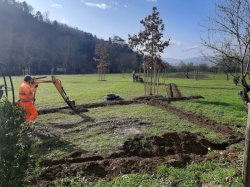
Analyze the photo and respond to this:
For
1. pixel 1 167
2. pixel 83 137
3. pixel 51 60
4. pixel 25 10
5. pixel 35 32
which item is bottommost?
pixel 83 137

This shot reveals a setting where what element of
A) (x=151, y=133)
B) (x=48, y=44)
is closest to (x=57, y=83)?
(x=151, y=133)

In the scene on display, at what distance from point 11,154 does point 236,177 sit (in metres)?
3.75

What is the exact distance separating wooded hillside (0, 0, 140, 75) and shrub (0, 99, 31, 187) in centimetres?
8987

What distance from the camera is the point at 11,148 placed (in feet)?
10.3

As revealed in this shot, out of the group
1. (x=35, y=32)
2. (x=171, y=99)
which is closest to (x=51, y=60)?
(x=35, y=32)

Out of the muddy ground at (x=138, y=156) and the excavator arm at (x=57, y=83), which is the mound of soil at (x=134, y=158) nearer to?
the muddy ground at (x=138, y=156)

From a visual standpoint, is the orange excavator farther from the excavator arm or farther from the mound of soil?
the mound of soil

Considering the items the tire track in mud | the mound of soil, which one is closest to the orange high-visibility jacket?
the mound of soil

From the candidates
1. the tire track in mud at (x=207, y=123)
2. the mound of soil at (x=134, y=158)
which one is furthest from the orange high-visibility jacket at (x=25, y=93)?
the tire track in mud at (x=207, y=123)

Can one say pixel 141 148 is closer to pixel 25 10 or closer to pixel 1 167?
pixel 1 167

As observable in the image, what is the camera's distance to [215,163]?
508 centimetres

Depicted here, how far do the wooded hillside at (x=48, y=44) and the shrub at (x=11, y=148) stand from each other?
8987 centimetres

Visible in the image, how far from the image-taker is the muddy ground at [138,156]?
490 centimetres

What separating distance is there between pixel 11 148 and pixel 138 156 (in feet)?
11.6
